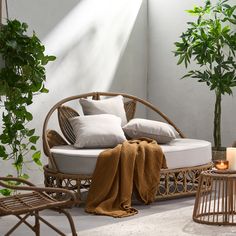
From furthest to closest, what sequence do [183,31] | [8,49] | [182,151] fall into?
[183,31], [182,151], [8,49]

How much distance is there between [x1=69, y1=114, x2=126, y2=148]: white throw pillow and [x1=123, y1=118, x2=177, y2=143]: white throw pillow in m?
0.12

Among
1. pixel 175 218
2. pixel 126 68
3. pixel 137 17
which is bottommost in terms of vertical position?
pixel 175 218

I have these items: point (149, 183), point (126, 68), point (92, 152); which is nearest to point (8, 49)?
point (92, 152)

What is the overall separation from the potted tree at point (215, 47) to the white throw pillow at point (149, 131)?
945mm

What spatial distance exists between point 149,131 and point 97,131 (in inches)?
17.1

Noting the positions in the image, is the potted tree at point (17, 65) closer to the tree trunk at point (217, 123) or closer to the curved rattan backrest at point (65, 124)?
the curved rattan backrest at point (65, 124)

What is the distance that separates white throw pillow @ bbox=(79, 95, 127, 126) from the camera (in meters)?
5.66

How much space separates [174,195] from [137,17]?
2.52 metres

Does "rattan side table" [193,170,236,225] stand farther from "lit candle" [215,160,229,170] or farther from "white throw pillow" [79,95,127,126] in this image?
"white throw pillow" [79,95,127,126]

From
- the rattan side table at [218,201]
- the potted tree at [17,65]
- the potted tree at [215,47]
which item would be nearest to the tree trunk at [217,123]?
the potted tree at [215,47]

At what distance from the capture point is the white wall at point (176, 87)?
6.77 meters

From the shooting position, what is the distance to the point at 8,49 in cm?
485

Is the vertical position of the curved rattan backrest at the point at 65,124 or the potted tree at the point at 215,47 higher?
the potted tree at the point at 215,47

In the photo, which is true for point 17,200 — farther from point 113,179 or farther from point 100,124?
point 100,124
